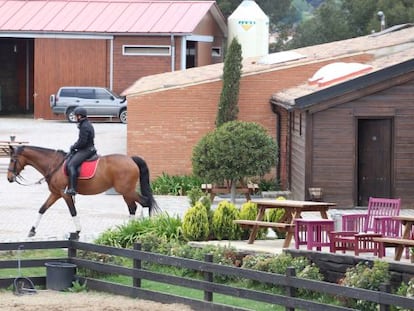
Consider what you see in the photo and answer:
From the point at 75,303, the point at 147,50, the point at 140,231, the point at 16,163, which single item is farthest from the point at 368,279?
the point at 147,50

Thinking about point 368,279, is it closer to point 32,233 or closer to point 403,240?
point 403,240

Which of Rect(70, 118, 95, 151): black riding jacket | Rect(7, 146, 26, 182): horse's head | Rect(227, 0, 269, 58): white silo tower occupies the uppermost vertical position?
A: Rect(227, 0, 269, 58): white silo tower

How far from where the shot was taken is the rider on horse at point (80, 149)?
72.8ft

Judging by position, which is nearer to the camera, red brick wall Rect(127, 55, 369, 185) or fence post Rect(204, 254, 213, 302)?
fence post Rect(204, 254, 213, 302)

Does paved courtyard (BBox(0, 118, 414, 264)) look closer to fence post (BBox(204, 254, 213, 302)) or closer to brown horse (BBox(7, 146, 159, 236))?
brown horse (BBox(7, 146, 159, 236))

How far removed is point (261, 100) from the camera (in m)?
34.2

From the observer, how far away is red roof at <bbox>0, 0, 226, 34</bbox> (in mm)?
53875

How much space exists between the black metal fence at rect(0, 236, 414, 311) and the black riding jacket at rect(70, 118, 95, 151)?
150 inches

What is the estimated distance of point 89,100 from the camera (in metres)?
52.0

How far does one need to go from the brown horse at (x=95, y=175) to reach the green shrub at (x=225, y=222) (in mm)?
2925

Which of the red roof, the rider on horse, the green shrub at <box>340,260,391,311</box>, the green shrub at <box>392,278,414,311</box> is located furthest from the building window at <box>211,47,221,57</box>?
the green shrub at <box>392,278,414,311</box>

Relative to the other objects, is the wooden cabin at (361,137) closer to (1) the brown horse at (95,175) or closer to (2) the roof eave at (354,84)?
(2) the roof eave at (354,84)

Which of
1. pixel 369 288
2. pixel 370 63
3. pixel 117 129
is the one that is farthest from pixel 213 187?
pixel 117 129

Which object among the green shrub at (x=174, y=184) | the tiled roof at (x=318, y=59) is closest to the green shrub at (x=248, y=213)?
the tiled roof at (x=318, y=59)
